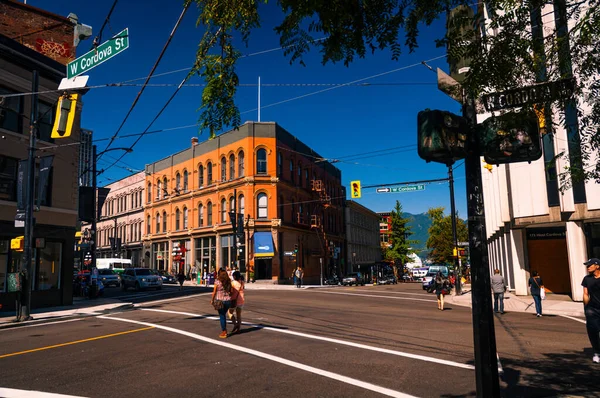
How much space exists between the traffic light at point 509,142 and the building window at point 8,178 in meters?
20.5

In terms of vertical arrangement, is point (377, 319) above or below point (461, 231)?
below

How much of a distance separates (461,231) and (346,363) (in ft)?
235

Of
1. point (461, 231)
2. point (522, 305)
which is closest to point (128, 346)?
point (522, 305)

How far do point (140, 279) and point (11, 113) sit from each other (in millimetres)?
15432

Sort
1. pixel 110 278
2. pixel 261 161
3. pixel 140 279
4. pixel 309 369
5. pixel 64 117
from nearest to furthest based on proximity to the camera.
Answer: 1. pixel 309 369
2. pixel 64 117
3. pixel 140 279
4. pixel 110 278
5. pixel 261 161

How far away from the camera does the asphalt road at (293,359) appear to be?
6.23 m

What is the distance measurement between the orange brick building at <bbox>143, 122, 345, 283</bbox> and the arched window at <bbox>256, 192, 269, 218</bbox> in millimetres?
96

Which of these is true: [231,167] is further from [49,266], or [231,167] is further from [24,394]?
[24,394]

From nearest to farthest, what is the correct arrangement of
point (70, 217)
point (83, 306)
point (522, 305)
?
point (522, 305) < point (83, 306) < point (70, 217)

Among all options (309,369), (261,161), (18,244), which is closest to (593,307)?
(309,369)

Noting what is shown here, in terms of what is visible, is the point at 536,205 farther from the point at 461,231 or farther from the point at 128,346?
the point at 461,231

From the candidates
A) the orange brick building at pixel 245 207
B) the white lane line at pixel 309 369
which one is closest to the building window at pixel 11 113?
the white lane line at pixel 309 369

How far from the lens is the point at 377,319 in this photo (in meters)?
13.9

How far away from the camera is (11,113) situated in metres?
19.1
